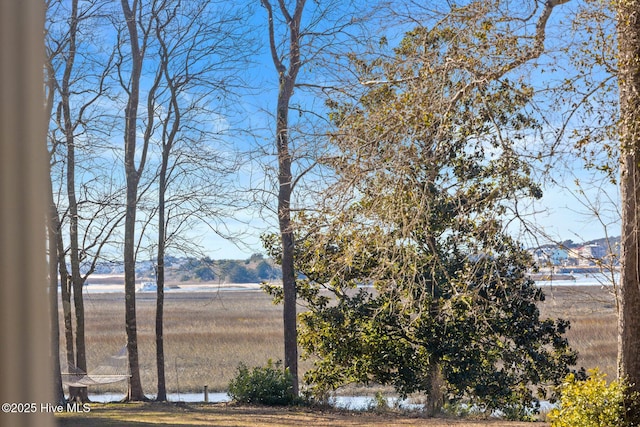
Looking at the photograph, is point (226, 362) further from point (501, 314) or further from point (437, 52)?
point (437, 52)

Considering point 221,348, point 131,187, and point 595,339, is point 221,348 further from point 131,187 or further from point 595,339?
point 595,339

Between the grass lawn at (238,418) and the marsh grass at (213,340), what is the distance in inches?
93.2

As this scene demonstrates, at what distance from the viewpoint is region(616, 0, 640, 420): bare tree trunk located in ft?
14.4

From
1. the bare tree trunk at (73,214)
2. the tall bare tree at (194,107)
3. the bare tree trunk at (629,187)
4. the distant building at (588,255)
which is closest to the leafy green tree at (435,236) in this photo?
the distant building at (588,255)

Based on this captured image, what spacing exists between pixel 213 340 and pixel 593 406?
36.6 ft

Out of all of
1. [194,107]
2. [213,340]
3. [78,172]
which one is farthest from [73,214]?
[213,340]

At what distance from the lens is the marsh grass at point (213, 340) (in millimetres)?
11547

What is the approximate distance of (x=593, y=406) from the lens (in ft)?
14.0

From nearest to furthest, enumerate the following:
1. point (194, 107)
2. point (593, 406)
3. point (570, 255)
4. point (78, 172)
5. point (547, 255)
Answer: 1. point (593, 406)
2. point (547, 255)
3. point (570, 255)
4. point (78, 172)
5. point (194, 107)

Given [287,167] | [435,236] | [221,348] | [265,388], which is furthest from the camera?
[221,348]

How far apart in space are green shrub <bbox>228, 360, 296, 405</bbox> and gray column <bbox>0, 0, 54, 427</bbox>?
19.8 feet

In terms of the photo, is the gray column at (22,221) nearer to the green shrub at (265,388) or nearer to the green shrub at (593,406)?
the green shrub at (593,406)

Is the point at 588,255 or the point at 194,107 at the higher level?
the point at 194,107

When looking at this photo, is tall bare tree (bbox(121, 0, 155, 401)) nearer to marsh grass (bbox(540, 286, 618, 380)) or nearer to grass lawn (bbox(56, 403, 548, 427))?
grass lawn (bbox(56, 403, 548, 427))
